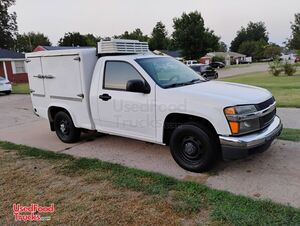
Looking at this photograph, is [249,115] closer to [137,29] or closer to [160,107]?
[160,107]

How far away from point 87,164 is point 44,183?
0.86 meters

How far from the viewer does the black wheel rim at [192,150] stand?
440 centimetres

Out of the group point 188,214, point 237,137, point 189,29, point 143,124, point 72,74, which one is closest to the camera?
point 188,214

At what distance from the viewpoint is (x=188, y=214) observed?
10.9 ft

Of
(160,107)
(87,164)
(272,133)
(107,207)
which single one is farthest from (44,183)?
(272,133)

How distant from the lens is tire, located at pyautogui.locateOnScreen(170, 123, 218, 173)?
4258 mm

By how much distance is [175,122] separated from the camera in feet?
15.5

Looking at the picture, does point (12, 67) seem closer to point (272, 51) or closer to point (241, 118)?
point (241, 118)

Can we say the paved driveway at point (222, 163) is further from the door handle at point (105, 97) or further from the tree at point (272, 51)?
the tree at point (272, 51)

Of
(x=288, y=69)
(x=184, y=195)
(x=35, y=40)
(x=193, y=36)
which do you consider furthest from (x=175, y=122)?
(x=35, y=40)

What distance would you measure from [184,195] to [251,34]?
124568 millimetres

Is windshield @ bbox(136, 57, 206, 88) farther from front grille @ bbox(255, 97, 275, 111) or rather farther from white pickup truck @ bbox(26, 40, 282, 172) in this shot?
front grille @ bbox(255, 97, 275, 111)

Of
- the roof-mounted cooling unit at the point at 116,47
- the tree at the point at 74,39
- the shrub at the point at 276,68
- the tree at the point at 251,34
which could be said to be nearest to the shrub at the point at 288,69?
the shrub at the point at 276,68

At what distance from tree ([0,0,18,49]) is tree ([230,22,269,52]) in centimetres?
9140
